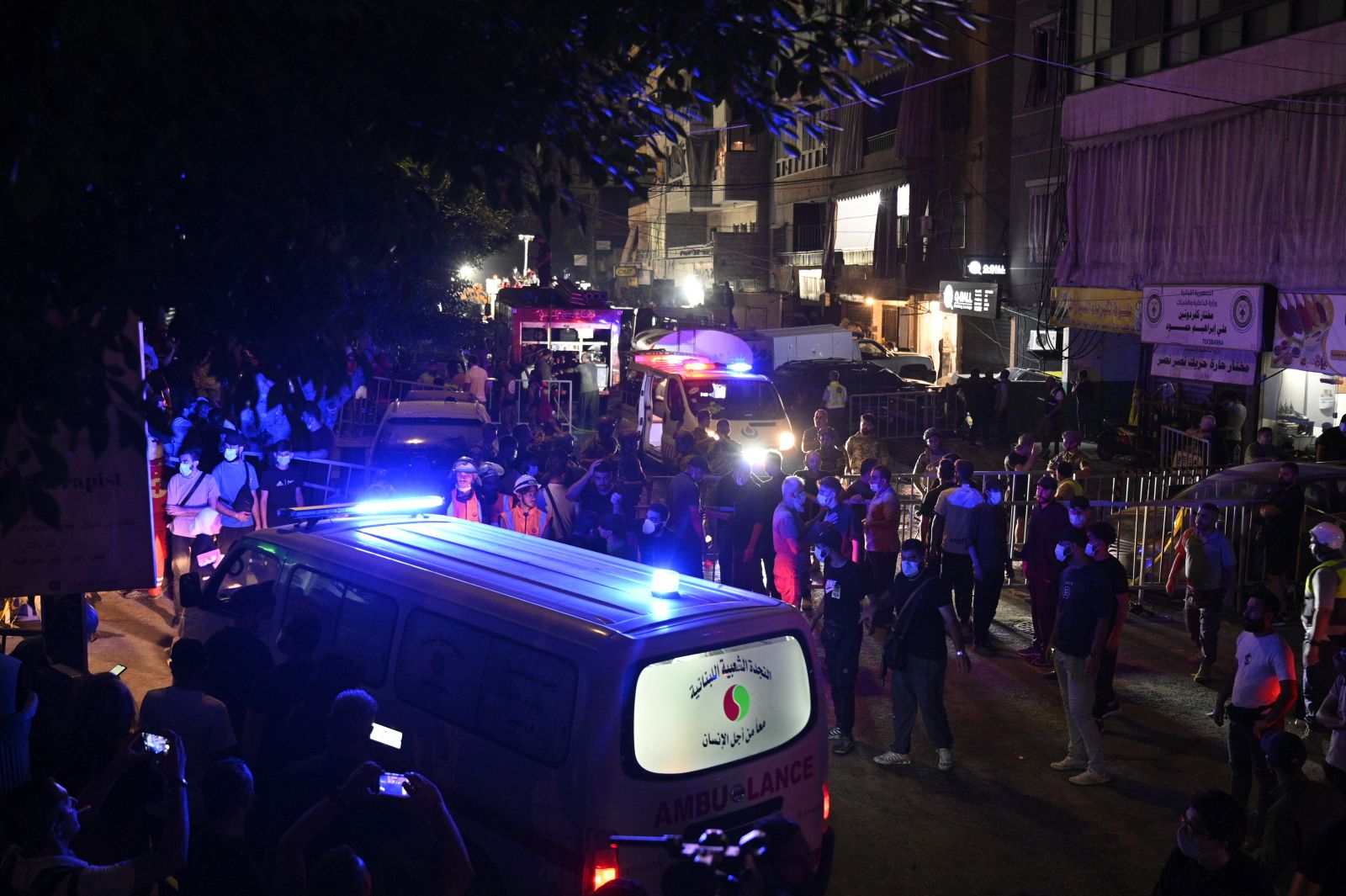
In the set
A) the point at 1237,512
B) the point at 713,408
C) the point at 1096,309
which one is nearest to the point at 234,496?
the point at 713,408

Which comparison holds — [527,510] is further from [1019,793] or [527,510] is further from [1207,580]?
[1207,580]

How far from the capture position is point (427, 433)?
1477 centimetres

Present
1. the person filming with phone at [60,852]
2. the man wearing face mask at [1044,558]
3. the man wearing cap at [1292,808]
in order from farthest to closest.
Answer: the man wearing face mask at [1044,558], the man wearing cap at [1292,808], the person filming with phone at [60,852]

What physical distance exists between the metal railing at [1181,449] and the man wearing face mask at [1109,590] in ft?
31.6

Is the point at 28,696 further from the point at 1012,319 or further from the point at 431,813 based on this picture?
the point at 1012,319

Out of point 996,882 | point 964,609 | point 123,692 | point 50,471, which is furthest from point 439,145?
point 964,609

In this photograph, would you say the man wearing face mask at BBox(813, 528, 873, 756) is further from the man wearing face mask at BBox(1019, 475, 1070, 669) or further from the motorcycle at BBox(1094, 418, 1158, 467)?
the motorcycle at BBox(1094, 418, 1158, 467)

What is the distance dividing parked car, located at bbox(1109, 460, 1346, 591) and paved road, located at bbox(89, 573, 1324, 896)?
75.9 inches

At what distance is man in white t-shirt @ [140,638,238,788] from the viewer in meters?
5.66

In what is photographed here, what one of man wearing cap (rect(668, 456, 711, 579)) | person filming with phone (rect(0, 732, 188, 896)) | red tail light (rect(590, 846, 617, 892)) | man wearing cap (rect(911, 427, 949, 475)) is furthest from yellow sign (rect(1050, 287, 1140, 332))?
person filming with phone (rect(0, 732, 188, 896))

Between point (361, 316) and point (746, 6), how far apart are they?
7.08 feet

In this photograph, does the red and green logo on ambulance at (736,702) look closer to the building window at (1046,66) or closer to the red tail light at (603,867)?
the red tail light at (603,867)

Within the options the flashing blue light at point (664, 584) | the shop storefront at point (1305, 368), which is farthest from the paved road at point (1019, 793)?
the shop storefront at point (1305, 368)

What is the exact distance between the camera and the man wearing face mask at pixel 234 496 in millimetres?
11430
